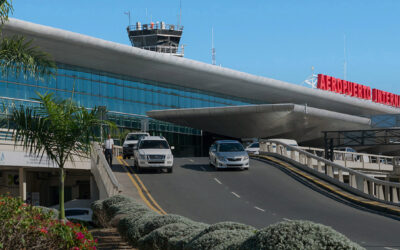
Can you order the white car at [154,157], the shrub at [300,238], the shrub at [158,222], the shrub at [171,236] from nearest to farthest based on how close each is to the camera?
the shrub at [300,238]
the shrub at [171,236]
the shrub at [158,222]
the white car at [154,157]

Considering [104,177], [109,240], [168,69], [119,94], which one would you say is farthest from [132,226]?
[168,69]

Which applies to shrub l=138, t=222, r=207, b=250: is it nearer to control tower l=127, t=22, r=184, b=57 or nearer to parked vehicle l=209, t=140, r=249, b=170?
parked vehicle l=209, t=140, r=249, b=170

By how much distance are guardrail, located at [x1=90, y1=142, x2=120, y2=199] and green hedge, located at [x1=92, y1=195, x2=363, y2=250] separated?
364 inches

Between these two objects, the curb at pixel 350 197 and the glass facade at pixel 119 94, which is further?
the glass facade at pixel 119 94

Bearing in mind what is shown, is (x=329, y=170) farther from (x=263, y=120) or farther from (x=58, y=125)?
(x=263, y=120)

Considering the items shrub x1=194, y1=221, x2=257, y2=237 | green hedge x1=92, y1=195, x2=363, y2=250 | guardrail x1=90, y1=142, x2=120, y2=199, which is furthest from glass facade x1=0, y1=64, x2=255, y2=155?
shrub x1=194, y1=221, x2=257, y2=237

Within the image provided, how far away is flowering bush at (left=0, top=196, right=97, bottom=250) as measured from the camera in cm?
787

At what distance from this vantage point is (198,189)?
93.4ft

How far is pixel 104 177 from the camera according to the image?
94.3 ft

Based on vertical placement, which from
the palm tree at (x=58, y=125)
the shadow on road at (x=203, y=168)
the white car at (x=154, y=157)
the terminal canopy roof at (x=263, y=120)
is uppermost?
the terminal canopy roof at (x=263, y=120)

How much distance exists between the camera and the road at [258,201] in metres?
18.5

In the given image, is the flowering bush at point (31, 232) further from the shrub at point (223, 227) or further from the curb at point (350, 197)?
the curb at point (350, 197)

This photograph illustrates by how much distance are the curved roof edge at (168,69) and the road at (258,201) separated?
825 inches

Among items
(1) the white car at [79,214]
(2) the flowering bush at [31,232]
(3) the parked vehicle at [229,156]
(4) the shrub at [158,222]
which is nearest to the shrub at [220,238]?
(2) the flowering bush at [31,232]
